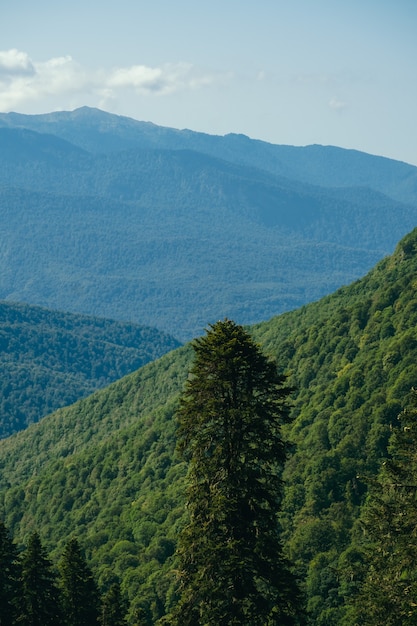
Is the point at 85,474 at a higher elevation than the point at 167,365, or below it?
below

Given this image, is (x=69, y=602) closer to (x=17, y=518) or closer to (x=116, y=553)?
(x=116, y=553)

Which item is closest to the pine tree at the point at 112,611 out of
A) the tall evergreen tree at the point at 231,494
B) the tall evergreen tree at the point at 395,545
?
the tall evergreen tree at the point at 395,545

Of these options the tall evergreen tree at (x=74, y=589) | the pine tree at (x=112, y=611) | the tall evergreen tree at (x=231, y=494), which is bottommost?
the pine tree at (x=112, y=611)

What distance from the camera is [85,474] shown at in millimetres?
126312

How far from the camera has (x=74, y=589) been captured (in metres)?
44.5

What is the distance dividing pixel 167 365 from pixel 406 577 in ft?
503

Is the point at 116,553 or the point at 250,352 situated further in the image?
the point at 116,553

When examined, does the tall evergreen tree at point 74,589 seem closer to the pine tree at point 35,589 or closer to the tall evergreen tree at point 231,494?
the pine tree at point 35,589

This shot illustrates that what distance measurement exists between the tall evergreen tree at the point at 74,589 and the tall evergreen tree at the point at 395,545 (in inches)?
559

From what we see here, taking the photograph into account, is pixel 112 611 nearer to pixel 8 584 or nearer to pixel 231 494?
pixel 8 584

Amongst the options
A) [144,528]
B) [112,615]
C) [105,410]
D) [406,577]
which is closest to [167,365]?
[105,410]

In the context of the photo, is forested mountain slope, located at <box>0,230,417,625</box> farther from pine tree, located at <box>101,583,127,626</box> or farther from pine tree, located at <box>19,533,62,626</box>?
pine tree, located at <box>19,533,62,626</box>

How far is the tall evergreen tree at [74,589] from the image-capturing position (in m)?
44.3

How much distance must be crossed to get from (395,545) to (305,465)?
4225 cm
